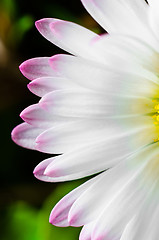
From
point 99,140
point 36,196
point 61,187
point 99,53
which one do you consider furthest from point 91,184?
point 36,196

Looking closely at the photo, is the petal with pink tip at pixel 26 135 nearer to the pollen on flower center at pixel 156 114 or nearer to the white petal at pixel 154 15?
the pollen on flower center at pixel 156 114

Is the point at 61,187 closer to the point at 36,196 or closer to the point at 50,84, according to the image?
the point at 36,196

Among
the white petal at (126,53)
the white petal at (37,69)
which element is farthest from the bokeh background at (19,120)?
the white petal at (126,53)

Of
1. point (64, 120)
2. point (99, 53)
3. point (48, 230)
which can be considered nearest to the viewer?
point (99, 53)

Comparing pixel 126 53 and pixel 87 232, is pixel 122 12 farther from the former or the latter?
pixel 87 232

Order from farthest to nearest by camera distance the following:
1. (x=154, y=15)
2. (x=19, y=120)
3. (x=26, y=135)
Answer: (x=19, y=120), (x=26, y=135), (x=154, y=15)

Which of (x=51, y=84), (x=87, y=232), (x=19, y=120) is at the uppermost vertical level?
(x=51, y=84)

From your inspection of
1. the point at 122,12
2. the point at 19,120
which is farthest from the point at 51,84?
the point at 19,120
